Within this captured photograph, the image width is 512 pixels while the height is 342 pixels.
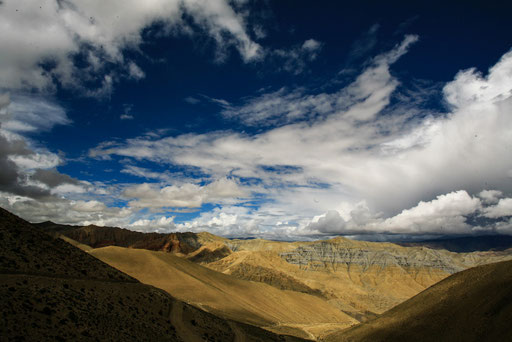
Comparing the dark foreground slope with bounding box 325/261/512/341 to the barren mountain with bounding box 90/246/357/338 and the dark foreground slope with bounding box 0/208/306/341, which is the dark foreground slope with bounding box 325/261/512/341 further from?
the dark foreground slope with bounding box 0/208/306/341

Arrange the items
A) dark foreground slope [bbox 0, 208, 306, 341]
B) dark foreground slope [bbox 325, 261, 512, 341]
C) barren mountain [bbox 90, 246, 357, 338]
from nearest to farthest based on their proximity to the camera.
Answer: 1. dark foreground slope [bbox 0, 208, 306, 341]
2. dark foreground slope [bbox 325, 261, 512, 341]
3. barren mountain [bbox 90, 246, 357, 338]

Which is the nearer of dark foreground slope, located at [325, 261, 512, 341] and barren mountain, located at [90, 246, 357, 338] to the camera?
dark foreground slope, located at [325, 261, 512, 341]

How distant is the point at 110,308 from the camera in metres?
22.9

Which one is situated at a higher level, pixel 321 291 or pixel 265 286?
pixel 265 286

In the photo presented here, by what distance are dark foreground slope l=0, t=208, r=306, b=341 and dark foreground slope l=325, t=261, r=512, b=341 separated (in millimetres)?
18713

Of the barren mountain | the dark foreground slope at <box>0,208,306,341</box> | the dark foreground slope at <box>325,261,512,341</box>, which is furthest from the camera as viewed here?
the barren mountain

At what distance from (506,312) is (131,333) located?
33441mm

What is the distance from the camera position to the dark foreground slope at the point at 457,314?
28.0 meters

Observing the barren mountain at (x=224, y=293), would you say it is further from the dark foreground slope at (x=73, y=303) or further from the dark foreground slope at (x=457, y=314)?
the dark foreground slope at (x=73, y=303)

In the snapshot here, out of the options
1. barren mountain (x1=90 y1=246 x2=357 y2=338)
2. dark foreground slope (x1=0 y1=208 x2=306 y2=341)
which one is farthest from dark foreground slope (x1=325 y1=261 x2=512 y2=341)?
dark foreground slope (x1=0 y1=208 x2=306 y2=341)

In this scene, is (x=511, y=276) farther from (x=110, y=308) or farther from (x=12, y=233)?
(x=12, y=233)

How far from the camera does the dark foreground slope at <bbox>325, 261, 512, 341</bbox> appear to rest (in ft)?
91.8

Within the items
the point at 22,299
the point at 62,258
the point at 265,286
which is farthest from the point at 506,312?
the point at 265,286

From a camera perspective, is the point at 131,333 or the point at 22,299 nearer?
the point at 22,299
